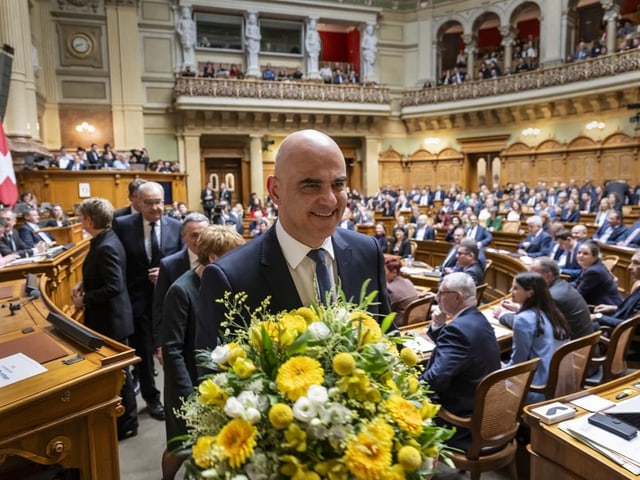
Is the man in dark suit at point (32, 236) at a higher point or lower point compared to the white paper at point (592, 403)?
higher

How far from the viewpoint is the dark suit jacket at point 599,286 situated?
15.0ft

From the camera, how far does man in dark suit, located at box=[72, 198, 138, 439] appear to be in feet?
10.4

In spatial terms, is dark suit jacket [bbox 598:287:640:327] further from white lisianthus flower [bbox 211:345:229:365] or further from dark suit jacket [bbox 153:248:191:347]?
white lisianthus flower [bbox 211:345:229:365]

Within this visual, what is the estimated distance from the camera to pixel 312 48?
58.3 feet

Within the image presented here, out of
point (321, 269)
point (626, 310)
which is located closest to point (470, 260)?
point (626, 310)

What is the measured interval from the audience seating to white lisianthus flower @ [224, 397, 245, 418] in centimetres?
187

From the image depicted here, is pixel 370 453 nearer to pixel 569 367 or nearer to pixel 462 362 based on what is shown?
pixel 462 362

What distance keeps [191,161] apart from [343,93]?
6.01 metres

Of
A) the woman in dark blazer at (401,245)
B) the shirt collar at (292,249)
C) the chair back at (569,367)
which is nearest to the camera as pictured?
the shirt collar at (292,249)

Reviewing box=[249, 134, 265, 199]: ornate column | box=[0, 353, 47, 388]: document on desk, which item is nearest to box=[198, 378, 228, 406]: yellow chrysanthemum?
box=[0, 353, 47, 388]: document on desk

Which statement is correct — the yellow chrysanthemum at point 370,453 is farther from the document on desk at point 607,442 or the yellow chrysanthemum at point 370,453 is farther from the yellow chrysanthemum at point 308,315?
the document on desk at point 607,442

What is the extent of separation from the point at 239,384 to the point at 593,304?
188 inches

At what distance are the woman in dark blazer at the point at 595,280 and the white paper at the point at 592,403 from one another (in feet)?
9.05

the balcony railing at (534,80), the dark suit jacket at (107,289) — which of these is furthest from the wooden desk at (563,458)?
the balcony railing at (534,80)
